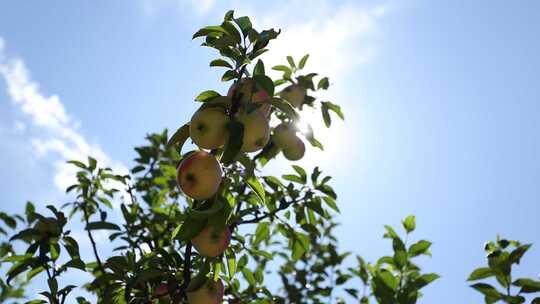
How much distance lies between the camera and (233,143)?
1415 mm

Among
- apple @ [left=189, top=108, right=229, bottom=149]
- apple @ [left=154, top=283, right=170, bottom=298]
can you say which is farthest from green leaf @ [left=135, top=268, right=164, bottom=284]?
apple @ [left=189, top=108, right=229, bottom=149]

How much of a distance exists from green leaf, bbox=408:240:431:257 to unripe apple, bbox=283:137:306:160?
1030 millimetres

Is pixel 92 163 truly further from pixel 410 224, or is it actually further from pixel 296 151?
pixel 410 224

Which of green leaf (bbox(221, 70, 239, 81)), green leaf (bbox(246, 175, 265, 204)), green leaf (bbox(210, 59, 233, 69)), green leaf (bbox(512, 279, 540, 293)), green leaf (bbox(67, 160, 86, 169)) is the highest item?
green leaf (bbox(67, 160, 86, 169))

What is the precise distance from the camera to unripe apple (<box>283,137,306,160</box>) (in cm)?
301

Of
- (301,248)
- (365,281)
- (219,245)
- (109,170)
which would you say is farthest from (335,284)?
(219,245)

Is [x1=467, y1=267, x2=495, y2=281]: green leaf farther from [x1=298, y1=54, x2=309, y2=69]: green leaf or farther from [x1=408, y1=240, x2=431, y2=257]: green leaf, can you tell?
[x1=298, y1=54, x2=309, y2=69]: green leaf

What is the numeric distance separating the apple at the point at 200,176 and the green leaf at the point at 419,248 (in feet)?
4.52

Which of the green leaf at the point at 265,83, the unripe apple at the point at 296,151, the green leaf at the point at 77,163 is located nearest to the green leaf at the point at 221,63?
the green leaf at the point at 265,83

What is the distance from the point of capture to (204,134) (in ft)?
5.07

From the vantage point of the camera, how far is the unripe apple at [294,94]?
10.7 ft

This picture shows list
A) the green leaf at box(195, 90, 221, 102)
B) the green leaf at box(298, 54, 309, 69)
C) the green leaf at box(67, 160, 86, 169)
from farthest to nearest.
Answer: the green leaf at box(67, 160, 86, 169) < the green leaf at box(298, 54, 309, 69) < the green leaf at box(195, 90, 221, 102)

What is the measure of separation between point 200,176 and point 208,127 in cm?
20

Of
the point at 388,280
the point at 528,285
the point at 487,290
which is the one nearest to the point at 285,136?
the point at 388,280
